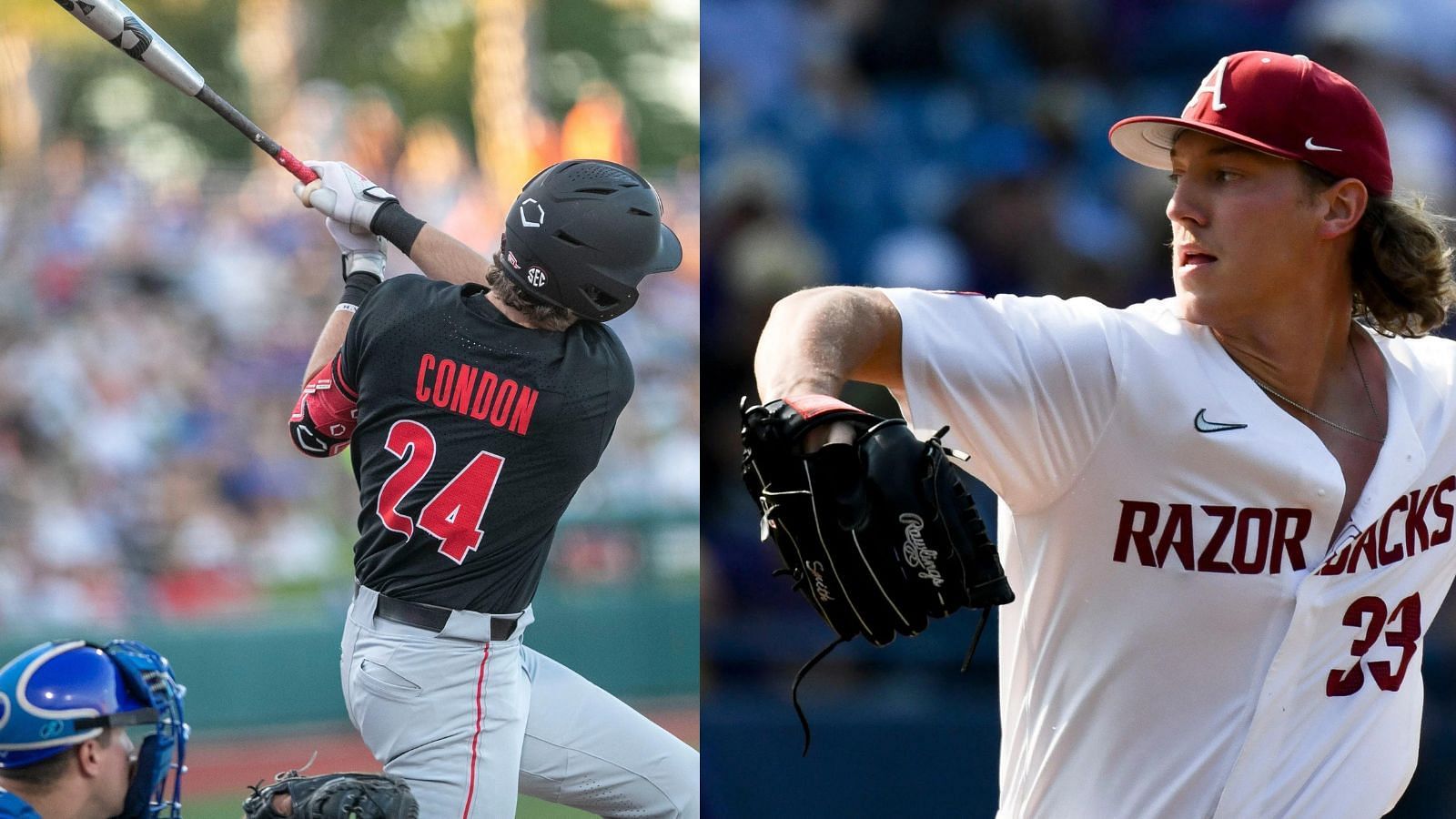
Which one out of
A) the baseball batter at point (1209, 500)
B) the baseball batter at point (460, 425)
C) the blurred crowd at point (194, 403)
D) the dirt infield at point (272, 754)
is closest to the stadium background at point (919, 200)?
the dirt infield at point (272, 754)

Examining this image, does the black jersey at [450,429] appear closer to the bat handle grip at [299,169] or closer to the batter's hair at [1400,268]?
the bat handle grip at [299,169]

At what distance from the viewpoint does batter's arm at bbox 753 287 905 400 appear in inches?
71.7

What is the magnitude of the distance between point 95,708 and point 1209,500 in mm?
1804

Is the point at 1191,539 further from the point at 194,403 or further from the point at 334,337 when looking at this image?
the point at 194,403

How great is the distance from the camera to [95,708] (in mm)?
2420

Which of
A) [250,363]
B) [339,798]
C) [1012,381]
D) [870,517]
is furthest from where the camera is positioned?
[250,363]

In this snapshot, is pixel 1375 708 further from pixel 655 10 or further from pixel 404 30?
pixel 404 30

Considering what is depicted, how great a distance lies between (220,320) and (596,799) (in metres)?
6.67

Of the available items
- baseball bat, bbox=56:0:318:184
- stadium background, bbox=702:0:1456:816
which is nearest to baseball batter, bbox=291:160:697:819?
baseball bat, bbox=56:0:318:184

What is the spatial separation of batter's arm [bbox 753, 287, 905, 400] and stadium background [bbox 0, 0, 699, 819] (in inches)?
195

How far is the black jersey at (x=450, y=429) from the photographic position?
2756 mm

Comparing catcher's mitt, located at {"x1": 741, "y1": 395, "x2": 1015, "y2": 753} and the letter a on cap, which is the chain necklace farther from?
catcher's mitt, located at {"x1": 741, "y1": 395, "x2": 1015, "y2": 753}

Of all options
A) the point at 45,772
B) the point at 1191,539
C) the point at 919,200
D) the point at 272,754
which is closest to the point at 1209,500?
the point at 1191,539

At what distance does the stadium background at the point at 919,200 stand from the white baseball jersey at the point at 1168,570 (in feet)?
9.25
